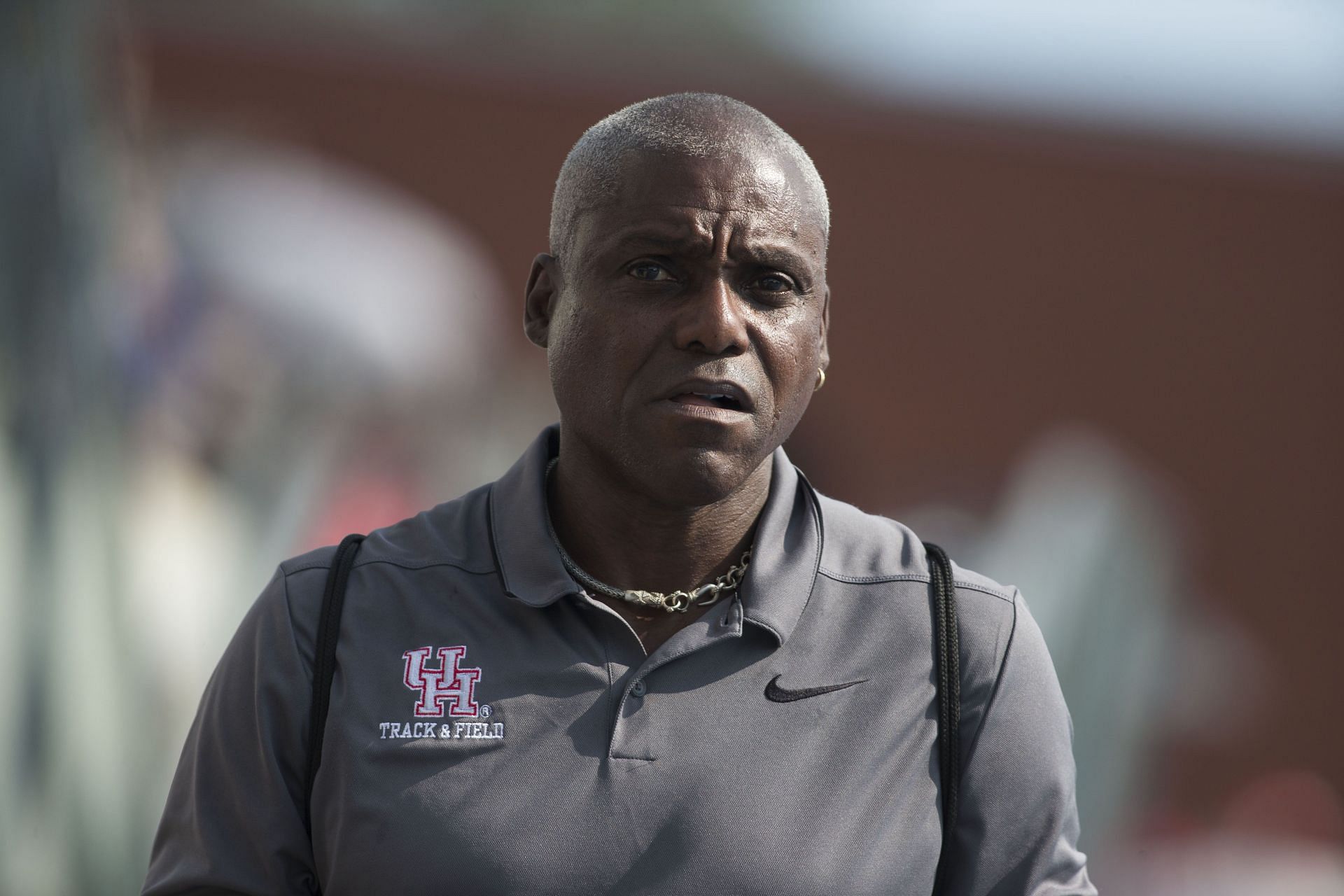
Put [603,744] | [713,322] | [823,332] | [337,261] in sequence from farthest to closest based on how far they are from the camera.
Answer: [337,261]
[823,332]
[713,322]
[603,744]

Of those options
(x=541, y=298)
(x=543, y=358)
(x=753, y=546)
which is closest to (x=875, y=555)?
(x=753, y=546)

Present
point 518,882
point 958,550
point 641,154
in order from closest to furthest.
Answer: point 518,882, point 641,154, point 958,550

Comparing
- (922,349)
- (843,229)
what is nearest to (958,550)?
(922,349)

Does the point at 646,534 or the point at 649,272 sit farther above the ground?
the point at 649,272

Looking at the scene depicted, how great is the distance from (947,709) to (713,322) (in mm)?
A: 586

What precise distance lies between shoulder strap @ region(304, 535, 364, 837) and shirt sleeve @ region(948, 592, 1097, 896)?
82 centimetres

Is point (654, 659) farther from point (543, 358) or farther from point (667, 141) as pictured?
point (543, 358)

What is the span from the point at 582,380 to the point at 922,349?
2.92 metres

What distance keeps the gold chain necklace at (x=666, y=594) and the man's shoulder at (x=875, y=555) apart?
5.0 inches

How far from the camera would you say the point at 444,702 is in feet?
5.57

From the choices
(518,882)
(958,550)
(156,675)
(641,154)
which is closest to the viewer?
(518,882)

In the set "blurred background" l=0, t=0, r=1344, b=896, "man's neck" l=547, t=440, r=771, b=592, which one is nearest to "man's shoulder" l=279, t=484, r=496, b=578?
"man's neck" l=547, t=440, r=771, b=592

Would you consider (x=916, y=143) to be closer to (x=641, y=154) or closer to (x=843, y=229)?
(x=843, y=229)

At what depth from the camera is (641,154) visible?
1.83 m
